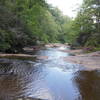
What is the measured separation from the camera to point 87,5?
62.1 ft

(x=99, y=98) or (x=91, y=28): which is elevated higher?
(x=91, y=28)

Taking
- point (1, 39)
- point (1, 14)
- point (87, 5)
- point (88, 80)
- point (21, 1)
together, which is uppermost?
point (21, 1)

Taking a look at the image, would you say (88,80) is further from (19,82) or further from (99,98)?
(19,82)

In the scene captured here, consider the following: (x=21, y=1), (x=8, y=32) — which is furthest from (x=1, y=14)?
(x=21, y=1)

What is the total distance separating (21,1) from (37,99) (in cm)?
2057

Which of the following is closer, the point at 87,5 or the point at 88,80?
the point at 88,80

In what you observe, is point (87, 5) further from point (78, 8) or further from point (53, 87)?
point (53, 87)

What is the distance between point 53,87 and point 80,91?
39.0 inches

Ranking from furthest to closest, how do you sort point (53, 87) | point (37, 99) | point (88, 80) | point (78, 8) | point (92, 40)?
point (78, 8) → point (92, 40) → point (88, 80) → point (53, 87) → point (37, 99)

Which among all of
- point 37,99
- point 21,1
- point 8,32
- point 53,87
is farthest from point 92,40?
point 37,99

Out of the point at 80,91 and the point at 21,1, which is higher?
the point at 21,1

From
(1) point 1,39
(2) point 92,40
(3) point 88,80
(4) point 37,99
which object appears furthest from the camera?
(2) point 92,40

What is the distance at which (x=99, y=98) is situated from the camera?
162 inches

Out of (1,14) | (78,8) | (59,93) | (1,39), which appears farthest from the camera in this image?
(78,8)
